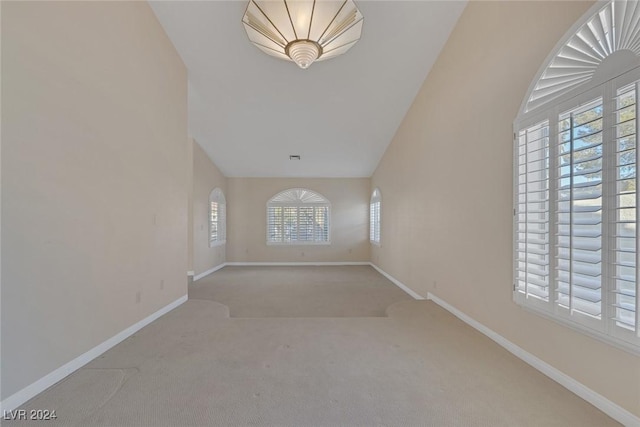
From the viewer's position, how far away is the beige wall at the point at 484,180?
1950 millimetres

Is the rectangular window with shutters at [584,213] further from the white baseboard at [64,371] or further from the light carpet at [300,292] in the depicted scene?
the white baseboard at [64,371]

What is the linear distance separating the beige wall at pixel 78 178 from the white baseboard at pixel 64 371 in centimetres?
4

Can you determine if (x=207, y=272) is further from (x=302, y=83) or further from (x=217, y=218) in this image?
(x=302, y=83)

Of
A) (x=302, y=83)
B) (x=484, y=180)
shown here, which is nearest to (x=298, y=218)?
(x=302, y=83)

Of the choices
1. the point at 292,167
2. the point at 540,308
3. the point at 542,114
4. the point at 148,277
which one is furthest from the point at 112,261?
the point at 292,167

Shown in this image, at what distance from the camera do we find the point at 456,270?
11.3 ft

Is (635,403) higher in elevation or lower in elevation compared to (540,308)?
lower

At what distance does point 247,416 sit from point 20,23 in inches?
117

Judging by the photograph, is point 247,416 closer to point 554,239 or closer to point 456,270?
point 554,239

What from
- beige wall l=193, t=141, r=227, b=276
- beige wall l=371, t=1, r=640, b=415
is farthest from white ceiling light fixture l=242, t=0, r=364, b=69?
beige wall l=193, t=141, r=227, b=276

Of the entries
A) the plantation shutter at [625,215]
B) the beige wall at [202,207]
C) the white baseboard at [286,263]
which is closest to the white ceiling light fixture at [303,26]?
the plantation shutter at [625,215]

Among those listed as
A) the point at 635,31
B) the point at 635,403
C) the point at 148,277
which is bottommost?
the point at 635,403

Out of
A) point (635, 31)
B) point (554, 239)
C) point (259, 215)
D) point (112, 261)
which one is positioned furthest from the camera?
point (259, 215)

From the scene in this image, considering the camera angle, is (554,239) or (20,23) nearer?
(20,23)
